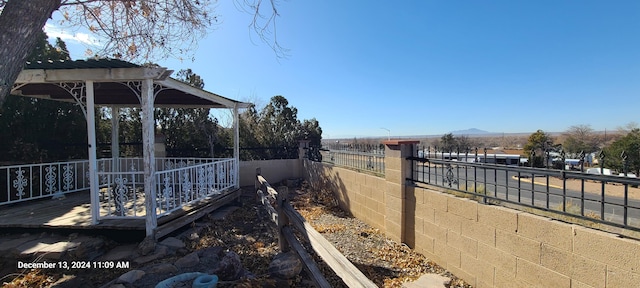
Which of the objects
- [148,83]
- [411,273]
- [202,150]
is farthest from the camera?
[202,150]

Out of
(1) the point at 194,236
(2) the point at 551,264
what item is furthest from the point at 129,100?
(2) the point at 551,264

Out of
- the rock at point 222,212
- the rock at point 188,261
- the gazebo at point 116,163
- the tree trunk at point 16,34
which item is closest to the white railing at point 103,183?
the gazebo at point 116,163

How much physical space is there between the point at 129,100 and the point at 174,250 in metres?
4.36

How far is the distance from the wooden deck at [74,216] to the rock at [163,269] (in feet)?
3.04

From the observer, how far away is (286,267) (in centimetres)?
360

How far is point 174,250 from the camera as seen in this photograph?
430 cm

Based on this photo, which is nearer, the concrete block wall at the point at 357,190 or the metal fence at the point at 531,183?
the metal fence at the point at 531,183

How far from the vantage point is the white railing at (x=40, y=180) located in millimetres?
5934

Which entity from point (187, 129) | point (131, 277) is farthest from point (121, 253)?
point (187, 129)

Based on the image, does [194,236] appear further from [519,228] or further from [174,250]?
[519,228]

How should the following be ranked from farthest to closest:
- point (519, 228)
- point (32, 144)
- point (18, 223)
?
1. point (32, 144)
2. point (18, 223)
3. point (519, 228)

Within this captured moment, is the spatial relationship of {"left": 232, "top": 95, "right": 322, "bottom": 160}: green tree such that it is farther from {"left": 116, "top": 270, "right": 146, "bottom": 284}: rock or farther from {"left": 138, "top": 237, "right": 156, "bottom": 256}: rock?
{"left": 116, "top": 270, "right": 146, "bottom": 284}: rock

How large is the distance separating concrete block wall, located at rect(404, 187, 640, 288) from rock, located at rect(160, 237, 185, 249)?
3451 millimetres

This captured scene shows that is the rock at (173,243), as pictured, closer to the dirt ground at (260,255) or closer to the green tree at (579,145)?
the dirt ground at (260,255)
